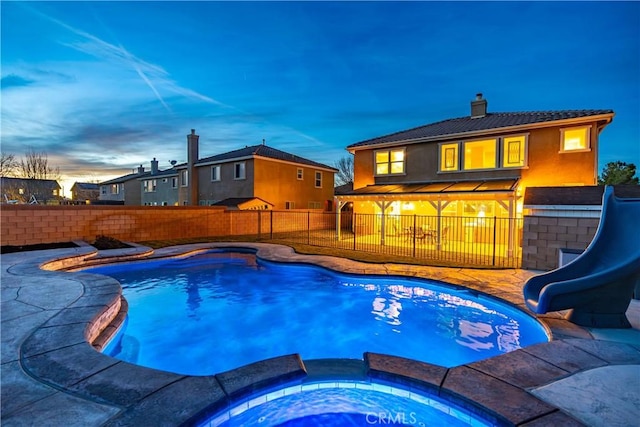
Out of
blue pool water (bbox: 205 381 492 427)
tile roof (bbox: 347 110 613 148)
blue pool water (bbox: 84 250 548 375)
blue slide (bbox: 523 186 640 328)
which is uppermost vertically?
tile roof (bbox: 347 110 613 148)

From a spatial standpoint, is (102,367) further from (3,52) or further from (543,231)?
(3,52)

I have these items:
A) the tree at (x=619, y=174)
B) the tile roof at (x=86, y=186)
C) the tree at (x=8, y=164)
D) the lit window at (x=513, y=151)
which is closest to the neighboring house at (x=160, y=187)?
the tree at (x=8, y=164)

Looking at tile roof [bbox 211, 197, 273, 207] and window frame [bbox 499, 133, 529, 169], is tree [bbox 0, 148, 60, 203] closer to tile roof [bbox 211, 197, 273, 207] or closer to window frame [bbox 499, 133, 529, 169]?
tile roof [bbox 211, 197, 273, 207]

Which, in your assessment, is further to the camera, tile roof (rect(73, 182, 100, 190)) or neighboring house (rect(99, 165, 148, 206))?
tile roof (rect(73, 182, 100, 190))

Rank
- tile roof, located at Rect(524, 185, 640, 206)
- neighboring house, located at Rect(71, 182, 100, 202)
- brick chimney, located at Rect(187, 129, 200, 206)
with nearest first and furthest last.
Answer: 1. tile roof, located at Rect(524, 185, 640, 206)
2. brick chimney, located at Rect(187, 129, 200, 206)
3. neighboring house, located at Rect(71, 182, 100, 202)

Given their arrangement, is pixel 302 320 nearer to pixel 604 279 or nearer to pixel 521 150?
pixel 604 279

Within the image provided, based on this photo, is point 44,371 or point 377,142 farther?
point 377,142

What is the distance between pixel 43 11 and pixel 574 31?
1170 inches

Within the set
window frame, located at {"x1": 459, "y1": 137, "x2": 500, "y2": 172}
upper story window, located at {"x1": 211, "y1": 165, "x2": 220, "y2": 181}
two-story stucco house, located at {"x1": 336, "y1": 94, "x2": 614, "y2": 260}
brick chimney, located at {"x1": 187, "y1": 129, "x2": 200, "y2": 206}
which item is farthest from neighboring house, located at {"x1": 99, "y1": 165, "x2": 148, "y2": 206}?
window frame, located at {"x1": 459, "y1": 137, "x2": 500, "y2": 172}

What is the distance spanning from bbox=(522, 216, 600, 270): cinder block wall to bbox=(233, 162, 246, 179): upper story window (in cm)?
1893

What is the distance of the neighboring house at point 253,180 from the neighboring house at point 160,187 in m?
3.18

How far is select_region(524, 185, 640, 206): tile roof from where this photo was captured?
26.7 feet

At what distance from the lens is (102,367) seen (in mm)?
3201

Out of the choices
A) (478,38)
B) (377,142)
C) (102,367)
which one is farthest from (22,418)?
(478,38)
